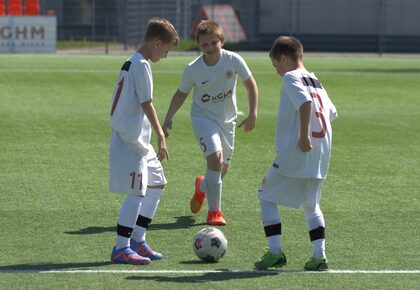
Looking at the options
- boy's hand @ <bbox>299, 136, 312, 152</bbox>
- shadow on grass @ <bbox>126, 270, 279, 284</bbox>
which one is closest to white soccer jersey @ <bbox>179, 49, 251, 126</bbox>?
boy's hand @ <bbox>299, 136, 312, 152</bbox>

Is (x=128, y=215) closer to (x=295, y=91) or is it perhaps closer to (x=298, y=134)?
(x=298, y=134)

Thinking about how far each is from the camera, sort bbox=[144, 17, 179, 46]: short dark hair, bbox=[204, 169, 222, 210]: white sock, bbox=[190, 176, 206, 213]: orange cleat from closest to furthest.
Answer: bbox=[144, 17, 179, 46]: short dark hair, bbox=[204, 169, 222, 210]: white sock, bbox=[190, 176, 206, 213]: orange cleat

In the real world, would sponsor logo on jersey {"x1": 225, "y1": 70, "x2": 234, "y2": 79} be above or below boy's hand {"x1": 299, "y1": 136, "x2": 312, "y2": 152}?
above

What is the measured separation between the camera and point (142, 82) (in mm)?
7953

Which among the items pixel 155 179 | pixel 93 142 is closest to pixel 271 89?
pixel 93 142

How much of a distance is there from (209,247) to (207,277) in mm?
512

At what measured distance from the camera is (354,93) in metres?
23.9

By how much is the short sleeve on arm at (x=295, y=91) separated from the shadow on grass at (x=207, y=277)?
1.23 metres

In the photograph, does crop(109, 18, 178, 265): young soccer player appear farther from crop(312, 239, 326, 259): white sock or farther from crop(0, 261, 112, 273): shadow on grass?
crop(312, 239, 326, 259): white sock

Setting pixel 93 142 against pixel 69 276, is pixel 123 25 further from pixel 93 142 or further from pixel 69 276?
pixel 69 276

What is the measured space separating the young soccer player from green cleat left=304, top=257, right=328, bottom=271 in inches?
47.2

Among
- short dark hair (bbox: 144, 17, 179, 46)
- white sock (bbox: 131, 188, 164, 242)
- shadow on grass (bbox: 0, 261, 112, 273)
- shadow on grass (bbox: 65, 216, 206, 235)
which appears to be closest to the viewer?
shadow on grass (bbox: 0, 261, 112, 273)

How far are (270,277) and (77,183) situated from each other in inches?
188

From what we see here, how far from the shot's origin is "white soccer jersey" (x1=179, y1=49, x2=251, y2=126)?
9.86 metres
